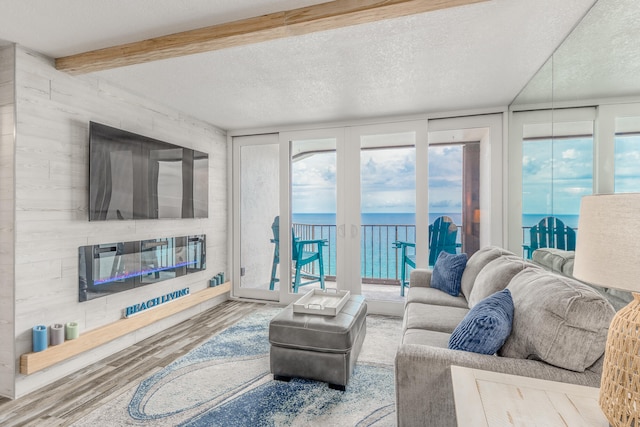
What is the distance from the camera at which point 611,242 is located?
81 centimetres

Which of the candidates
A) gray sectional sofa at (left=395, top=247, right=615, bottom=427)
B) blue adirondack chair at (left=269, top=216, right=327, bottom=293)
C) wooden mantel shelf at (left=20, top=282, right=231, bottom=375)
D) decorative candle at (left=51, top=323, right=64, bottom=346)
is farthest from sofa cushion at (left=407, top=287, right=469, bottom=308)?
decorative candle at (left=51, top=323, right=64, bottom=346)

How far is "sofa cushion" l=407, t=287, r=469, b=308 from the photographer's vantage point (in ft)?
9.00

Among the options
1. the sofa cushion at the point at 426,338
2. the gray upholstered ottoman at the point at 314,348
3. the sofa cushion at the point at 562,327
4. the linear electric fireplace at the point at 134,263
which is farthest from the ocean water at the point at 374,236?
the sofa cushion at the point at 562,327

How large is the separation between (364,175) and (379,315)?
1.81 meters

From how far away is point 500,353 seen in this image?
1548mm

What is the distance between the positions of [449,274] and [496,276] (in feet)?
2.88

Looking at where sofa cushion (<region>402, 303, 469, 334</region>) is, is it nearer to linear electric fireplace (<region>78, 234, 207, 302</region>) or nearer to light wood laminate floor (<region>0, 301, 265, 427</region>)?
light wood laminate floor (<region>0, 301, 265, 427</region>)

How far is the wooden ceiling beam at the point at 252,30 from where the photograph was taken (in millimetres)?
1753

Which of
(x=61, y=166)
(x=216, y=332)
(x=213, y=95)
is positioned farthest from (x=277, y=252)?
(x=61, y=166)

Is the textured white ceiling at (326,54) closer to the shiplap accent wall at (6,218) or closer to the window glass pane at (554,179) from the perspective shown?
the shiplap accent wall at (6,218)

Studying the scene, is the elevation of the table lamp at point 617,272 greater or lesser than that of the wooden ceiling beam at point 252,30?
lesser

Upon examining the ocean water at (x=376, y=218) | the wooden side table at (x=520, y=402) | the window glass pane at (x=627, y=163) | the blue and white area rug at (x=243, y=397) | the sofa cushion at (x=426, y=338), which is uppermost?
the window glass pane at (x=627, y=163)

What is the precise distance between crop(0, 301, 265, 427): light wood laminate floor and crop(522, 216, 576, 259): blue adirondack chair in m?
3.16

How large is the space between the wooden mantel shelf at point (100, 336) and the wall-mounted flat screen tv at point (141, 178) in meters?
0.96
